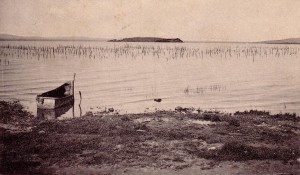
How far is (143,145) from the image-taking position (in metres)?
4.73

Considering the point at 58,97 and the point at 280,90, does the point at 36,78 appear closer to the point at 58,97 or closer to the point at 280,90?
the point at 58,97

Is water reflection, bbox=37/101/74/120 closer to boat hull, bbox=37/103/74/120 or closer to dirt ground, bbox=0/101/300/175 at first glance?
boat hull, bbox=37/103/74/120

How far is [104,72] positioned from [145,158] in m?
1.53

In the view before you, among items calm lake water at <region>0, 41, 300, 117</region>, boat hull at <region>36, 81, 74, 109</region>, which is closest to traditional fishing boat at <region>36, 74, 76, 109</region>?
boat hull at <region>36, 81, 74, 109</region>

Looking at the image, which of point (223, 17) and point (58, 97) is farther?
point (58, 97)

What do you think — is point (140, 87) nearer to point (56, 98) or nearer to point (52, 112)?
point (52, 112)

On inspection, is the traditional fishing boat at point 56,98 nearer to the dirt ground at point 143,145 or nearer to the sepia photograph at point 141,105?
the sepia photograph at point 141,105

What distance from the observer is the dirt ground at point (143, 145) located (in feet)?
14.4

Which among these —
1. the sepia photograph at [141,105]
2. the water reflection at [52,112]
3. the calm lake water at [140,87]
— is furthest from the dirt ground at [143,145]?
the calm lake water at [140,87]

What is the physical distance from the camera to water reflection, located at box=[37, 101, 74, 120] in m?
5.61

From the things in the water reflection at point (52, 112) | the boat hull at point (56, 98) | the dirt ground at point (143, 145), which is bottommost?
the dirt ground at point (143, 145)

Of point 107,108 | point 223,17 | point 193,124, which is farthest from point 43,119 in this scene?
point 223,17

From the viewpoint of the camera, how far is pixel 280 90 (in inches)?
231

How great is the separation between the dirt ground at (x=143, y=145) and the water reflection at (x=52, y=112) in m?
0.27
